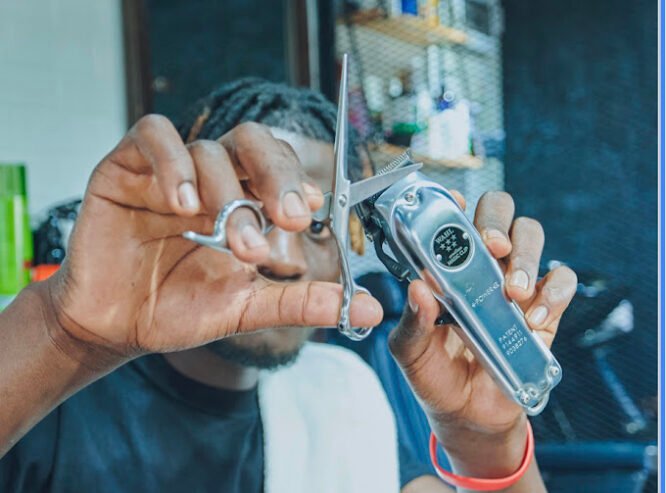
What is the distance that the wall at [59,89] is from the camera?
1206 millimetres

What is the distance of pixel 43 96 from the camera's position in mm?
1242

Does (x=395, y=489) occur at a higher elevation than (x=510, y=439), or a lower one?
lower

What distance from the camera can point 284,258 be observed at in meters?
0.83

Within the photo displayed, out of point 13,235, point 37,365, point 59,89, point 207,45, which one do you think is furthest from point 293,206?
point 207,45

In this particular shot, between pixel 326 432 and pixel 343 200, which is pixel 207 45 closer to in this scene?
pixel 326 432

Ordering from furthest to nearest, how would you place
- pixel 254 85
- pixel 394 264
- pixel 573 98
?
pixel 573 98, pixel 254 85, pixel 394 264

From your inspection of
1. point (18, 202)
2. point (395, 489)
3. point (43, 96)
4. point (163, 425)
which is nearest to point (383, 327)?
point (395, 489)

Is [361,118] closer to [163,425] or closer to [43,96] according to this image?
[43,96]

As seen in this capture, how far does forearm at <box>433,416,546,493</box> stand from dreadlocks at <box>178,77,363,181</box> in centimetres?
42

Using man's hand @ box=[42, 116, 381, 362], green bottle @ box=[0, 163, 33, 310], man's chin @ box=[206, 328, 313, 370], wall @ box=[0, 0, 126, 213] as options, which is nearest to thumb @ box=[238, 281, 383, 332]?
man's hand @ box=[42, 116, 381, 362]

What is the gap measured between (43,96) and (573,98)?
0.98 m

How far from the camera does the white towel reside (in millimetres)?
859

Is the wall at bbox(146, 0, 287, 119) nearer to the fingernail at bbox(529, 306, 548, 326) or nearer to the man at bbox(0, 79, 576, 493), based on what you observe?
the man at bbox(0, 79, 576, 493)

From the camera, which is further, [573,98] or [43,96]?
[573,98]
